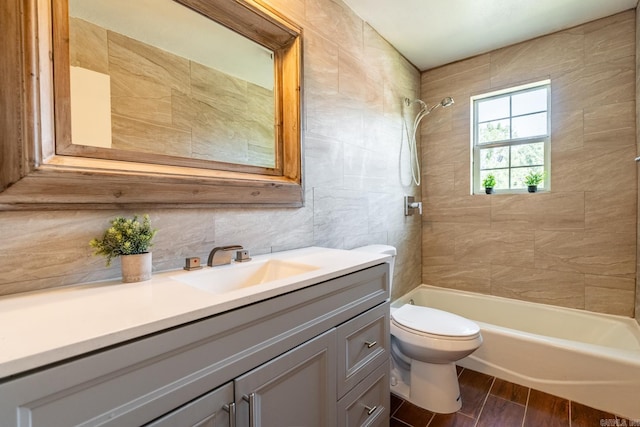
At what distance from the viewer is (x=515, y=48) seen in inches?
91.3

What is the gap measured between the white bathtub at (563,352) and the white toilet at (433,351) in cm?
44

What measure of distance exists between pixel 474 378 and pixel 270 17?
241 centimetres

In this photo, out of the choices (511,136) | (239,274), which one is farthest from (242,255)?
(511,136)

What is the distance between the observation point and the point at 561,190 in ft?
7.13

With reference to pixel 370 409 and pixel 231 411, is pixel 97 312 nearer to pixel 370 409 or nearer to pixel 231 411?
pixel 231 411

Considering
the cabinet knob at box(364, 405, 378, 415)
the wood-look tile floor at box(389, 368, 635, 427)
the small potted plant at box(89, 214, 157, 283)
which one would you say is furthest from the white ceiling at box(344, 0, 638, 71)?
the wood-look tile floor at box(389, 368, 635, 427)

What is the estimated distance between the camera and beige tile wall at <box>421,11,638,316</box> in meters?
1.97

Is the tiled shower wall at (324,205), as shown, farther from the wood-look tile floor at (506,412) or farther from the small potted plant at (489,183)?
the wood-look tile floor at (506,412)

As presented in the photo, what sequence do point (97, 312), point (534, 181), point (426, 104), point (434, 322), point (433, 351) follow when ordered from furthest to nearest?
point (426, 104) < point (534, 181) < point (434, 322) < point (433, 351) < point (97, 312)

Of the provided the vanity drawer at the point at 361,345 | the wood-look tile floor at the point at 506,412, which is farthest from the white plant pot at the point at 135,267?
the wood-look tile floor at the point at 506,412

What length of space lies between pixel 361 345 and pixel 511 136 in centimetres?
227

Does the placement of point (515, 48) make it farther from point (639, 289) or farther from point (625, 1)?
point (639, 289)

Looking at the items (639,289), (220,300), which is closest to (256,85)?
(220,300)

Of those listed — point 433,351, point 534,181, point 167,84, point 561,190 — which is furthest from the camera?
point 534,181
